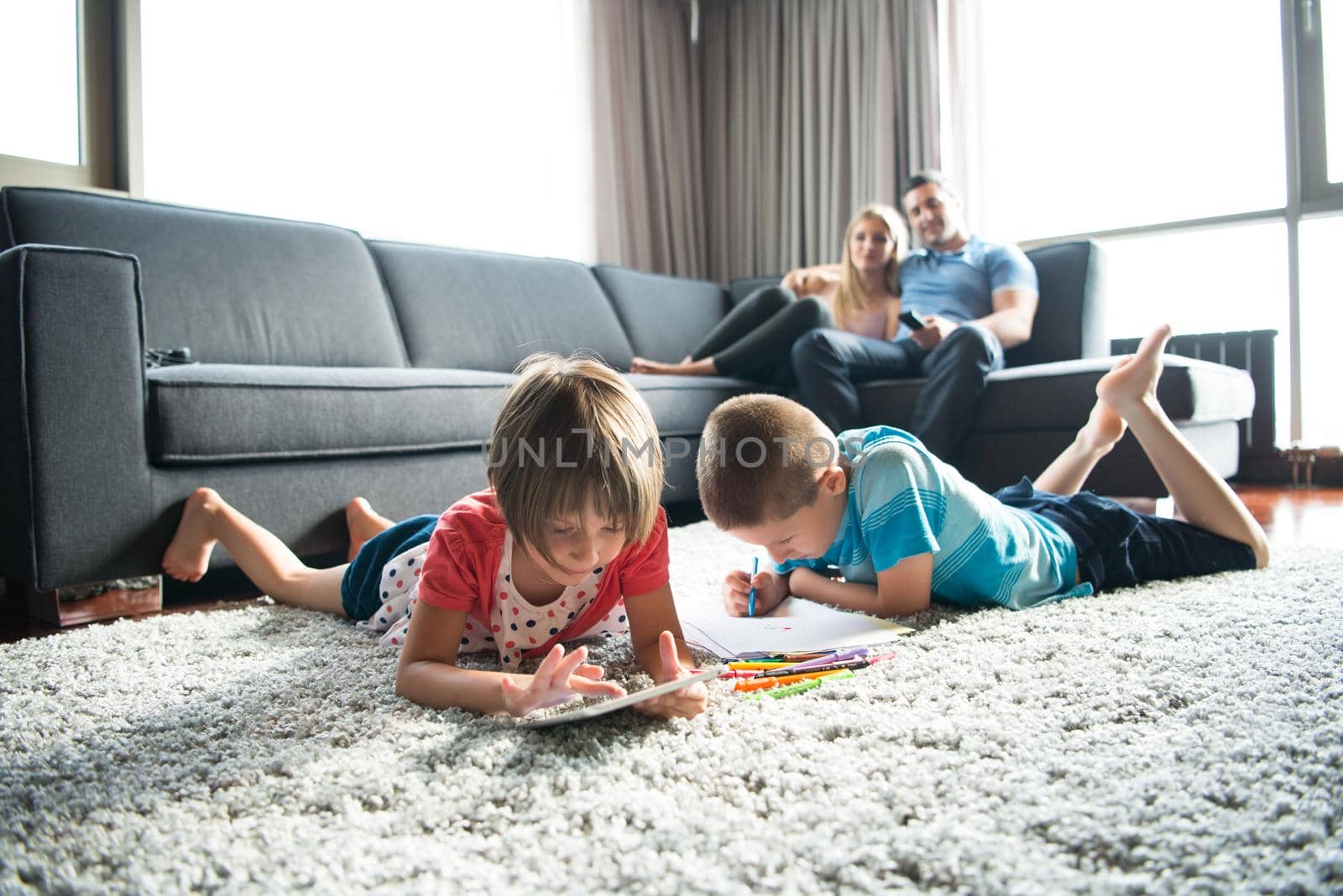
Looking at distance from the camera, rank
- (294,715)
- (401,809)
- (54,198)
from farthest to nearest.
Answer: (54,198) → (294,715) → (401,809)

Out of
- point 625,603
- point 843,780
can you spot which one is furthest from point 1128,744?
point 625,603

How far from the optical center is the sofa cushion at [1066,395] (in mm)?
2076

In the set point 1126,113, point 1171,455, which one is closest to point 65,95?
point 1171,455

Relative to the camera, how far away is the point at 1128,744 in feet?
2.33

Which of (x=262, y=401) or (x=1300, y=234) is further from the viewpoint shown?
(x=1300, y=234)

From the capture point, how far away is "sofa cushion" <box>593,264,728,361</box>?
303cm

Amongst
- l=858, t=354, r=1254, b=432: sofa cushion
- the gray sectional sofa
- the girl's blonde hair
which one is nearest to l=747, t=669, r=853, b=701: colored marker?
the gray sectional sofa

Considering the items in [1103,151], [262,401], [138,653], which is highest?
[1103,151]

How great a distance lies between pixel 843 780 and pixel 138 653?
36.6 inches

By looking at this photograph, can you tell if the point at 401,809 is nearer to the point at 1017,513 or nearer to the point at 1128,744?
the point at 1128,744

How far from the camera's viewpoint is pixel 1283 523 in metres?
2.18

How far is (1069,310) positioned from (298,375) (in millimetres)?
2137

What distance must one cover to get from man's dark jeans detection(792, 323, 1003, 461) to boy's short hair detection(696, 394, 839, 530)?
1.22 meters

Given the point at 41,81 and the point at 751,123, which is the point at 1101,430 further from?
the point at 751,123
